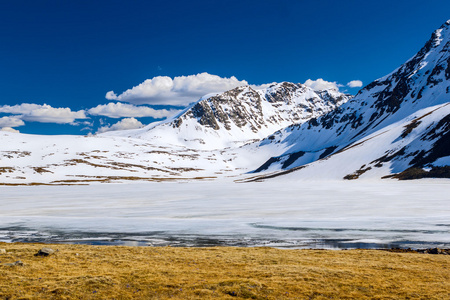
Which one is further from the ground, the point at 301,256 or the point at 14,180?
the point at 14,180

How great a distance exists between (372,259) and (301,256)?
443 cm

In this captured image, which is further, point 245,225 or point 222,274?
point 245,225

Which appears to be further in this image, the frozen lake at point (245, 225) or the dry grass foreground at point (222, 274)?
the frozen lake at point (245, 225)

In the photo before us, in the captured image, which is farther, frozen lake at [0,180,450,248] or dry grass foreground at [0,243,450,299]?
frozen lake at [0,180,450,248]

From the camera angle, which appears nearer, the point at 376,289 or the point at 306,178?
the point at 376,289

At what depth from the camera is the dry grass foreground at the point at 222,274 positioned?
1482cm

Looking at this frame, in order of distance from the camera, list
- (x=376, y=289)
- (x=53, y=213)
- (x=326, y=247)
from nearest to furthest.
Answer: (x=376, y=289), (x=326, y=247), (x=53, y=213)

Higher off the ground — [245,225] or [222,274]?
[245,225]

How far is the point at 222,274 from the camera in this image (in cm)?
1786

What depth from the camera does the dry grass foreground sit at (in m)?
14.8

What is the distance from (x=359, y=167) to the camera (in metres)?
Result: 129

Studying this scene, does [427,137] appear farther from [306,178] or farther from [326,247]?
[326,247]

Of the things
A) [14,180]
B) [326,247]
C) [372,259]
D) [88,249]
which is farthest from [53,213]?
[14,180]

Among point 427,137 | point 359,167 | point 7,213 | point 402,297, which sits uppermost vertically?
point 427,137
